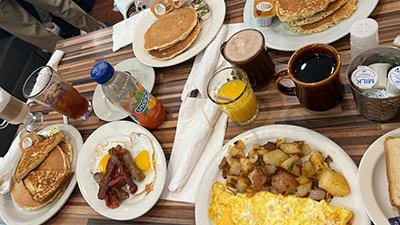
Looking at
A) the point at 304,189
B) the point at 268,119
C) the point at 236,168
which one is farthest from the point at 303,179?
the point at 268,119

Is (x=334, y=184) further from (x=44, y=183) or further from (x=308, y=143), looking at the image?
(x=44, y=183)

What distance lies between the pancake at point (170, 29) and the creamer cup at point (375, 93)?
44.2 inches

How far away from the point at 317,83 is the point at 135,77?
48.2 inches

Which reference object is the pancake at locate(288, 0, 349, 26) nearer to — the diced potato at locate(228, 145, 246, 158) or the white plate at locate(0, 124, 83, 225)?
the diced potato at locate(228, 145, 246, 158)

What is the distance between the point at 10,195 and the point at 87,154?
23.9 inches

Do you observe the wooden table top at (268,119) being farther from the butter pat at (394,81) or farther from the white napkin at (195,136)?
the butter pat at (394,81)

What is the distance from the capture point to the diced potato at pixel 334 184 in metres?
0.96

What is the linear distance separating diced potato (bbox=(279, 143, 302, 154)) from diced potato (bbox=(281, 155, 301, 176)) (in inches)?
0.8

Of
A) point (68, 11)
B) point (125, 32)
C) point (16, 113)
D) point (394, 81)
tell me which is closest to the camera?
point (394, 81)

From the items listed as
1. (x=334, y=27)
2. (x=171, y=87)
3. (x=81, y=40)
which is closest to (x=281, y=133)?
(x=334, y=27)

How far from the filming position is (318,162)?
104 cm

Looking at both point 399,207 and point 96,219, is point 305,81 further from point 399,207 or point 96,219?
point 96,219

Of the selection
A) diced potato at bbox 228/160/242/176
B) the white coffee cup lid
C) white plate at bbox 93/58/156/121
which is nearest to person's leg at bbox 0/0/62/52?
white plate at bbox 93/58/156/121

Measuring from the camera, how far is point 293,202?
1003 millimetres
